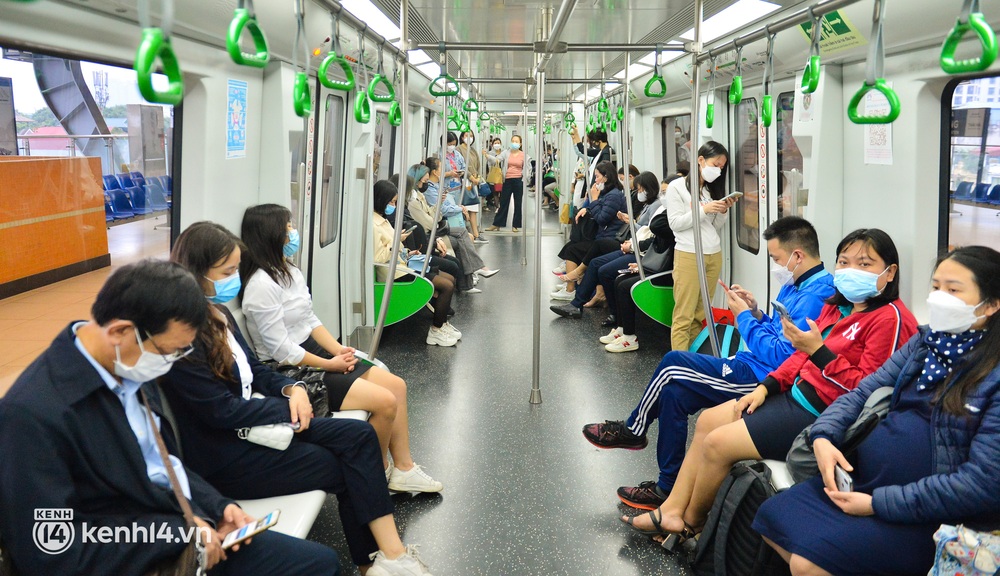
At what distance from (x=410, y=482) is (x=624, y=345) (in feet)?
10.2

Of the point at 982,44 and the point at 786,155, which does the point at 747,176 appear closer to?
the point at 786,155

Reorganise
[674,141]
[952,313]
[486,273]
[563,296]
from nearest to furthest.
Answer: [952,313] < [563,296] < [674,141] < [486,273]

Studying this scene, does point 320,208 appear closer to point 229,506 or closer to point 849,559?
point 229,506

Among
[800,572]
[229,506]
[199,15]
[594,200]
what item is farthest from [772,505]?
[594,200]

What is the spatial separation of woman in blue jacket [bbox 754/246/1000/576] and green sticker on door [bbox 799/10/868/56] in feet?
5.61

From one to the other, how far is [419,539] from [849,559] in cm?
174

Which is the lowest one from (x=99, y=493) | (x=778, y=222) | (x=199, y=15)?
(x=99, y=493)

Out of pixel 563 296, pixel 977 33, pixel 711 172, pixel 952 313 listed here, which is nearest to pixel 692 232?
pixel 711 172

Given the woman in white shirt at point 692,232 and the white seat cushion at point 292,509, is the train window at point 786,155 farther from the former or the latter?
the white seat cushion at point 292,509

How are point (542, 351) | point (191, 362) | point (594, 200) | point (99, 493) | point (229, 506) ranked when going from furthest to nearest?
point (594, 200) → point (542, 351) → point (191, 362) → point (229, 506) → point (99, 493)

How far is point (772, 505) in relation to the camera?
2.51 metres

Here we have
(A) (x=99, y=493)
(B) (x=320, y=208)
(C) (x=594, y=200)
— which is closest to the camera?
(A) (x=99, y=493)

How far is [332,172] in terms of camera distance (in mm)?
Result: 6043

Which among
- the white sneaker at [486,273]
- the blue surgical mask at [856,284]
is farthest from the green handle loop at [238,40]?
the white sneaker at [486,273]
